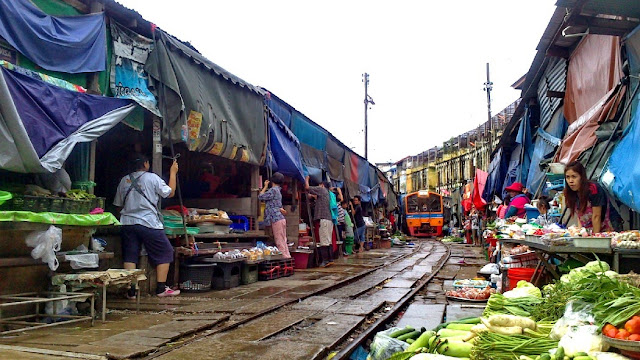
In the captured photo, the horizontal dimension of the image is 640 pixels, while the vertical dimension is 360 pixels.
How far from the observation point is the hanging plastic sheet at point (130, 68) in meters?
6.93

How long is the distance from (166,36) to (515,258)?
6.47m

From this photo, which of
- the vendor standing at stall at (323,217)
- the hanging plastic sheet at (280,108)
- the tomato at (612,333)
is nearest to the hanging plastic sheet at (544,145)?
the vendor standing at stall at (323,217)

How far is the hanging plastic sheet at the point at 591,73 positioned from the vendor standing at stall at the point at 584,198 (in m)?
1.99

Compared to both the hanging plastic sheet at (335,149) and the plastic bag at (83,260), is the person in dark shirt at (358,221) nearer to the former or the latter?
the hanging plastic sheet at (335,149)

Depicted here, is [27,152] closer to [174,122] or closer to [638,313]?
[174,122]

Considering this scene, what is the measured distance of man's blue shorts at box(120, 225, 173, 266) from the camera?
6855mm

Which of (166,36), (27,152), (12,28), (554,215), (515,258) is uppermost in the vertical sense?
(166,36)

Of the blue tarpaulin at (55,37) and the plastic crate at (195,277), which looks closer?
the blue tarpaulin at (55,37)

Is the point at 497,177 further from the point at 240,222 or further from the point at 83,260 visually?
the point at 83,260

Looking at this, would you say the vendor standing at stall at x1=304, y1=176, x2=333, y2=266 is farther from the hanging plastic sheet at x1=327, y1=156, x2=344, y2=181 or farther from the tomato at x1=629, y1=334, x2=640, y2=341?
the tomato at x1=629, y1=334, x2=640, y2=341

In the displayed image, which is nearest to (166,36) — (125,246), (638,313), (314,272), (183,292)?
(125,246)

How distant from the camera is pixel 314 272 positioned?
11.4m

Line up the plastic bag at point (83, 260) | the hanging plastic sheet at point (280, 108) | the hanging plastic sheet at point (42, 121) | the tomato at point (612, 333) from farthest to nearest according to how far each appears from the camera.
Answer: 1. the hanging plastic sheet at point (280, 108)
2. the plastic bag at point (83, 260)
3. the hanging plastic sheet at point (42, 121)
4. the tomato at point (612, 333)

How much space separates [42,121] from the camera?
541cm
